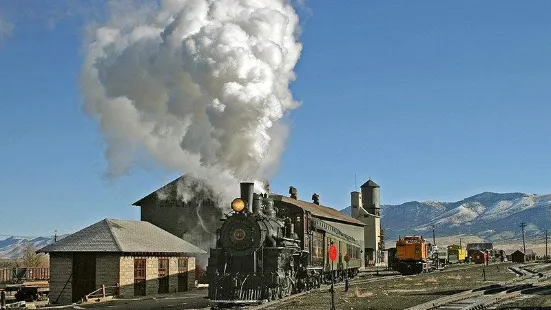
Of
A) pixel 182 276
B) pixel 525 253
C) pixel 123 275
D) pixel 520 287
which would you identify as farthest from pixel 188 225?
pixel 525 253

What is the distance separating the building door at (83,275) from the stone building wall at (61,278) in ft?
0.86

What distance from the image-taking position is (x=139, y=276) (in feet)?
139

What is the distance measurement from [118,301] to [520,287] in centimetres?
2092

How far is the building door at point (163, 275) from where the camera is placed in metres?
44.6

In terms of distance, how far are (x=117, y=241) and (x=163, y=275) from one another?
16.0 feet

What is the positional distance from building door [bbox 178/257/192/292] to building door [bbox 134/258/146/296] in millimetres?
4272

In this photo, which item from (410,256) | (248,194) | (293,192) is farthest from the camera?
(293,192)

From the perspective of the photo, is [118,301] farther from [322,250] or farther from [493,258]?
[493,258]

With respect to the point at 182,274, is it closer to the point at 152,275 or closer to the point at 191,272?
the point at 191,272

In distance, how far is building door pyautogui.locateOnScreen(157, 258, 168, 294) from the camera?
1756 inches

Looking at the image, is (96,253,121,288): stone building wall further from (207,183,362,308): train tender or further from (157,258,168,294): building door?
(207,183,362,308): train tender

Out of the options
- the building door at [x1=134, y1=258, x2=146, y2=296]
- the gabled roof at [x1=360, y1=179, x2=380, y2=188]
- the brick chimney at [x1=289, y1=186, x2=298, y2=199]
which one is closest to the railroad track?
the building door at [x1=134, y1=258, x2=146, y2=296]

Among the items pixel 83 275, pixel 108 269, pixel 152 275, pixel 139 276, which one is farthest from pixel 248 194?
pixel 152 275

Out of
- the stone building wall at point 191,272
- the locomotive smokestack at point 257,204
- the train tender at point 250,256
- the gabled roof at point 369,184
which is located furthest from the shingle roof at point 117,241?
the gabled roof at point 369,184
